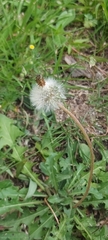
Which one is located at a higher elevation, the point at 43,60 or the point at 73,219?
the point at 43,60

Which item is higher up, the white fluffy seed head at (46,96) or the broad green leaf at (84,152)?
the white fluffy seed head at (46,96)

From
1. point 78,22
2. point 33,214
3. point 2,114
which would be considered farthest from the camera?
point 78,22

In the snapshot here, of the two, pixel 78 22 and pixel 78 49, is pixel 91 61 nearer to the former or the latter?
pixel 78 49

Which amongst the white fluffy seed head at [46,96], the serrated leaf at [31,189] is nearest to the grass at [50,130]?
the serrated leaf at [31,189]

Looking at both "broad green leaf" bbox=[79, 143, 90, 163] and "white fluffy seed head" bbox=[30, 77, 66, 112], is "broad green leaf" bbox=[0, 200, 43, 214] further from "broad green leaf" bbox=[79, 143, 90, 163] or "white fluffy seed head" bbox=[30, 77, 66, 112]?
"white fluffy seed head" bbox=[30, 77, 66, 112]

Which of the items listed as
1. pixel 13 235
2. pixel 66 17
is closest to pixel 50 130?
pixel 13 235

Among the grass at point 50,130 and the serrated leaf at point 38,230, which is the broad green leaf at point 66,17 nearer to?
the grass at point 50,130

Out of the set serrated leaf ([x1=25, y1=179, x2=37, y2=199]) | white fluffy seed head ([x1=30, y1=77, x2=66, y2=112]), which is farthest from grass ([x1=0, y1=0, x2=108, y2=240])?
white fluffy seed head ([x1=30, y1=77, x2=66, y2=112])

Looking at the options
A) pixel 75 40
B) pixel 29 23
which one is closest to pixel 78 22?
pixel 75 40
